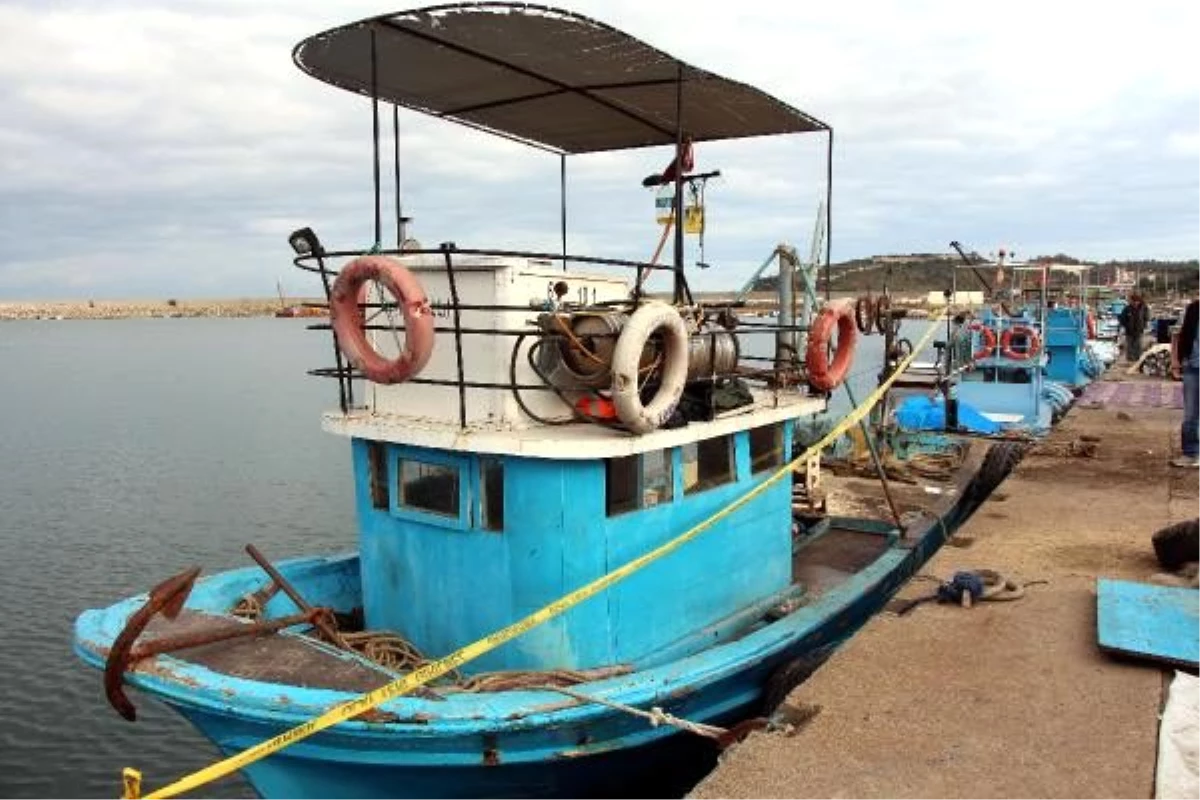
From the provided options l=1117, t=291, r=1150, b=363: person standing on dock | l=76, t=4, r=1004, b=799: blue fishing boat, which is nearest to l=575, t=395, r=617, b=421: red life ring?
l=76, t=4, r=1004, b=799: blue fishing boat

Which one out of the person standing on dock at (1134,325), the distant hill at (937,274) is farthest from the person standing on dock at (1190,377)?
the person standing on dock at (1134,325)

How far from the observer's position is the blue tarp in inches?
685

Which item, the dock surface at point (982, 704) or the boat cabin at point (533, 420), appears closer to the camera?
the dock surface at point (982, 704)

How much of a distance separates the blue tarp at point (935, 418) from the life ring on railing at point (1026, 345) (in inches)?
116

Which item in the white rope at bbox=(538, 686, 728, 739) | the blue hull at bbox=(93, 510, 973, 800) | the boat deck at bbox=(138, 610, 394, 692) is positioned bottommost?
the blue hull at bbox=(93, 510, 973, 800)

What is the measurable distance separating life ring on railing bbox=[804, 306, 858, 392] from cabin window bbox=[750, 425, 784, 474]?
563 millimetres

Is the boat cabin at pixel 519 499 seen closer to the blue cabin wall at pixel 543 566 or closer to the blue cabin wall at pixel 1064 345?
the blue cabin wall at pixel 543 566

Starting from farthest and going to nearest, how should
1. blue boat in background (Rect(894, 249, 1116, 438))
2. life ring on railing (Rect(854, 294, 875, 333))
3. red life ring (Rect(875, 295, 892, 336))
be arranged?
blue boat in background (Rect(894, 249, 1116, 438)), red life ring (Rect(875, 295, 892, 336)), life ring on railing (Rect(854, 294, 875, 333))

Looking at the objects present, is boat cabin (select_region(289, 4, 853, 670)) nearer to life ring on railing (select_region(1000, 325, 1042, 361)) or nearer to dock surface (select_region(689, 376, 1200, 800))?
dock surface (select_region(689, 376, 1200, 800))

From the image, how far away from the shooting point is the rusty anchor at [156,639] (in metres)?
5.19

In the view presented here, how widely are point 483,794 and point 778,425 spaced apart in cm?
367

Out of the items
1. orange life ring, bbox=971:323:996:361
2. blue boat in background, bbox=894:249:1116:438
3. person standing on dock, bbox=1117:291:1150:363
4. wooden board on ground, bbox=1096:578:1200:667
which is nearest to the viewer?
wooden board on ground, bbox=1096:578:1200:667

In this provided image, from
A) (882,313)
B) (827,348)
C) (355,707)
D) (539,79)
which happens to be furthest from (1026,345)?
(355,707)

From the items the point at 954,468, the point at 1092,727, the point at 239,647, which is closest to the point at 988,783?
the point at 1092,727
